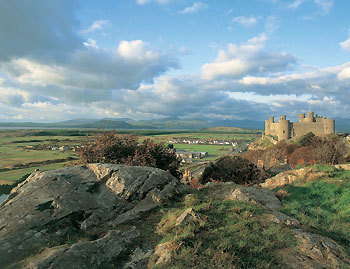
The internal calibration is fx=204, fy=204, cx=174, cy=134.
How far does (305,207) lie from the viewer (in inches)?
340

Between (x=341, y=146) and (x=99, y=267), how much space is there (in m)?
26.0

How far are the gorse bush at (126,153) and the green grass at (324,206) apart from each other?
642 cm

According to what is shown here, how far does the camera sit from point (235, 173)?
50.9 ft

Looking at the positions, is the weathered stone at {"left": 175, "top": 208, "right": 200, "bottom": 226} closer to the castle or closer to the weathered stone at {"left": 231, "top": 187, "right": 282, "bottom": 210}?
the weathered stone at {"left": 231, "top": 187, "right": 282, "bottom": 210}

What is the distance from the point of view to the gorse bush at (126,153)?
11142mm

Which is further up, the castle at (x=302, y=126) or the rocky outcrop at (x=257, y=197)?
the castle at (x=302, y=126)

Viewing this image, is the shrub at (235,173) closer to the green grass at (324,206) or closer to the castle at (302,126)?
the green grass at (324,206)

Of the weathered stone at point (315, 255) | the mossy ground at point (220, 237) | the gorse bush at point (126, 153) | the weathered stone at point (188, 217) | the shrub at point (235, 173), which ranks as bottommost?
the shrub at point (235, 173)

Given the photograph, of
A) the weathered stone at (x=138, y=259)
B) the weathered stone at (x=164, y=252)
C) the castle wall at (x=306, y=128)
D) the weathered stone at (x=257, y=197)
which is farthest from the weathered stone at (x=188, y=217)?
the castle wall at (x=306, y=128)

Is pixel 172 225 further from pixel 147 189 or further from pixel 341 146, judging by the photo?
pixel 341 146

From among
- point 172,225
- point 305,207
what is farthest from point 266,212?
point 172,225

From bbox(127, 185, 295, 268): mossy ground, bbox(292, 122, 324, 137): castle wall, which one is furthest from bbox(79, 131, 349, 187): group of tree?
bbox(292, 122, 324, 137): castle wall

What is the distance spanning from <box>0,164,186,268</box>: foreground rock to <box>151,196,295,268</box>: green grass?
1347 mm

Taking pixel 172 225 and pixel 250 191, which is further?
pixel 250 191
